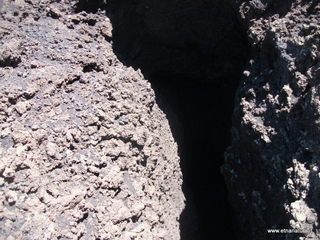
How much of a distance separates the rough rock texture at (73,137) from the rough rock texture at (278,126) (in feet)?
0.95

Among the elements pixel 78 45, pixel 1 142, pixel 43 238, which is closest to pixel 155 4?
pixel 78 45

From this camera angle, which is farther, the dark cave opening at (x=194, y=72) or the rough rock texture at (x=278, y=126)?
the dark cave opening at (x=194, y=72)

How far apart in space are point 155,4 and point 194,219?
33.3 inches

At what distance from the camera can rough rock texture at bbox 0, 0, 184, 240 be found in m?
1.06

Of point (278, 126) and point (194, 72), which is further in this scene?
point (194, 72)

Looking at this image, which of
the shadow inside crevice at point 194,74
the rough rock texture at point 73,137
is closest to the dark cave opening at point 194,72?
the shadow inside crevice at point 194,74

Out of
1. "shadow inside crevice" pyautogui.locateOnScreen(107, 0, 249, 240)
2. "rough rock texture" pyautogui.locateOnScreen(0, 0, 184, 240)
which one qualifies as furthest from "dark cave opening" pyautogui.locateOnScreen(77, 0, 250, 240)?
"rough rock texture" pyautogui.locateOnScreen(0, 0, 184, 240)

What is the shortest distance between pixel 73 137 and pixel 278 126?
1.94 feet

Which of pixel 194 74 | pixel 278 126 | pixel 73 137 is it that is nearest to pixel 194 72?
pixel 194 74

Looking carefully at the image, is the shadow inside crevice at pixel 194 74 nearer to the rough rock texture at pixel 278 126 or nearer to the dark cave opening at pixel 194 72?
the dark cave opening at pixel 194 72

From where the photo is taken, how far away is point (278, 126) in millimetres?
1195

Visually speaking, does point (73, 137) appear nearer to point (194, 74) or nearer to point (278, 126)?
point (278, 126)

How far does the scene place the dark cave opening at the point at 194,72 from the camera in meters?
1.55

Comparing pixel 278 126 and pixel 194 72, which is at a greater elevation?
pixel 194 72
